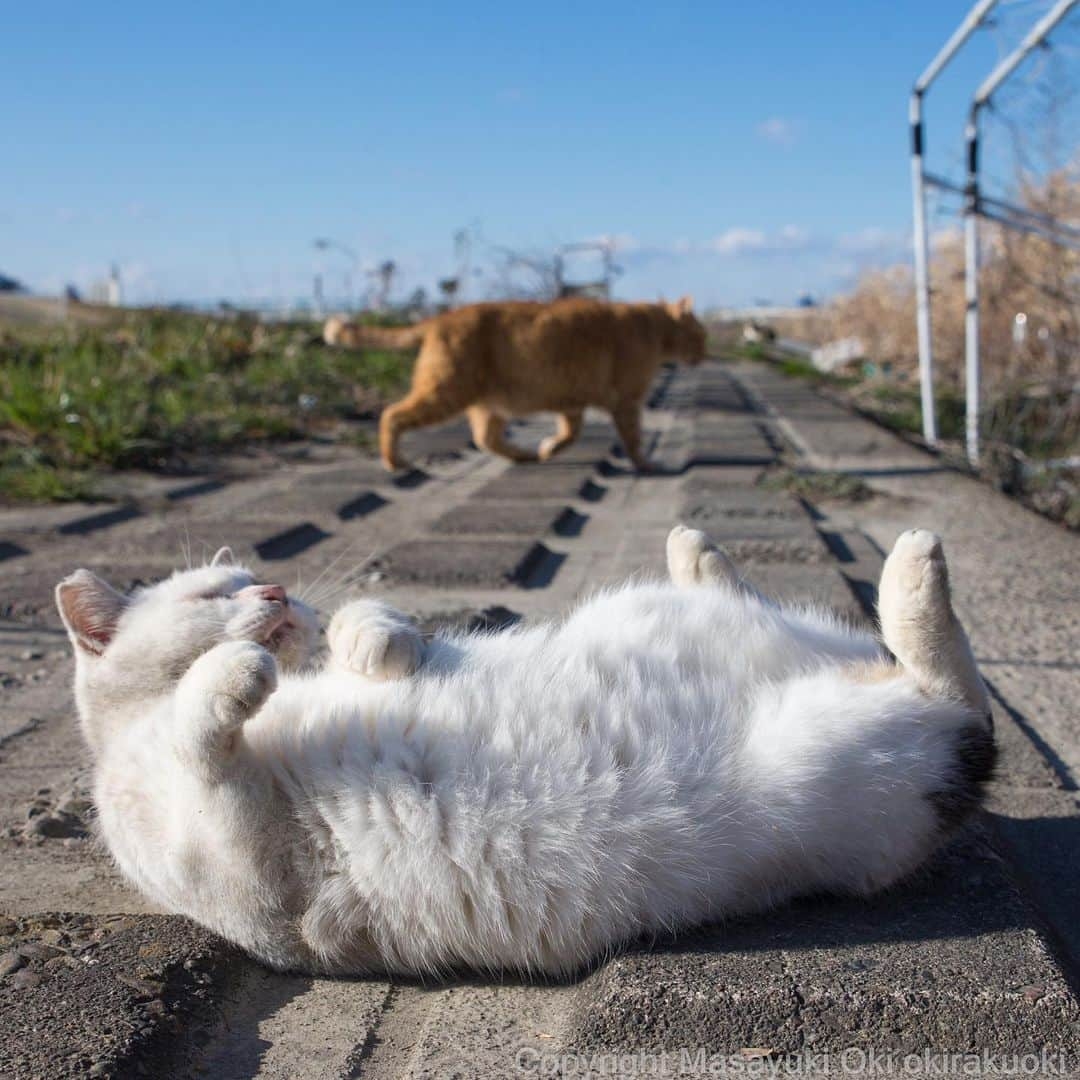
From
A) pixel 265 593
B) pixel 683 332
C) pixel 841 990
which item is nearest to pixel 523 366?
pixel 683 332

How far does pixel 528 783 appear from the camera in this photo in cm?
151

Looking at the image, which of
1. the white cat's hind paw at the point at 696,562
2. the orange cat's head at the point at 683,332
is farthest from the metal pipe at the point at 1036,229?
the white cat's hind paw at the point at 696,562

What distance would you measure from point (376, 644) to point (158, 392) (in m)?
6.34

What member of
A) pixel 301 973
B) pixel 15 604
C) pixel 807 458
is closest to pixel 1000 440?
pixel 807 458

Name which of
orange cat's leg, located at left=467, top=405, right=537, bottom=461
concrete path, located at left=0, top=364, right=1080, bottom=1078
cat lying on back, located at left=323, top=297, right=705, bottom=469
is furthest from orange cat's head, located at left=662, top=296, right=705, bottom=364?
concrete path, located at left=0, top=364, right=1080, bottom=1078

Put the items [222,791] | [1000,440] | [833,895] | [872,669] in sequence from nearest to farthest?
[222,791] < [833,895] < [872,669] < [1000,440]

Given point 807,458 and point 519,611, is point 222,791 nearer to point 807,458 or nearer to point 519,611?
point 519,611

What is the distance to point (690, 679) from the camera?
1.75 metres

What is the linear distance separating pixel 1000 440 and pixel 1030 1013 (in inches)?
227

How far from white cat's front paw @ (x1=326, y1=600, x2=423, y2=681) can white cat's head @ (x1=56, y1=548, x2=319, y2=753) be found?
0.18 meters

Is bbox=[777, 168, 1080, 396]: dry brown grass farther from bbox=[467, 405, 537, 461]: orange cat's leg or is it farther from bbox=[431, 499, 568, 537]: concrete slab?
bbox=[431, 499, 568, 537]: concrete slab

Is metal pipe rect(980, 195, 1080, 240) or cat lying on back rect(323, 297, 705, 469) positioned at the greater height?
metal pipe rect(980, 195, 1080, 240)

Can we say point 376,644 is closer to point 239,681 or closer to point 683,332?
point 239,681

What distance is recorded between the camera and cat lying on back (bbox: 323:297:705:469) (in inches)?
250
